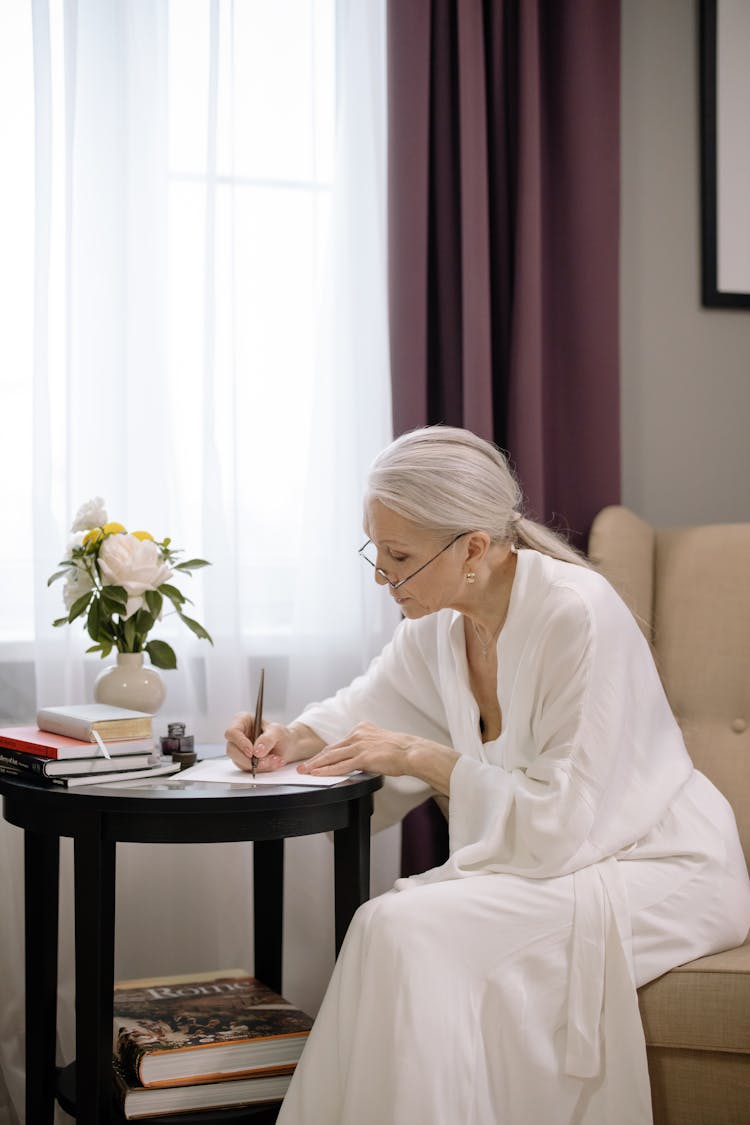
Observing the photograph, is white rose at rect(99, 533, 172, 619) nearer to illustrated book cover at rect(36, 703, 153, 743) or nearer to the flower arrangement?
the flower arrangement

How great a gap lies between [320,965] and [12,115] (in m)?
1.79

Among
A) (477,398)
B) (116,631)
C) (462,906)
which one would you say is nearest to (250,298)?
(477,398)

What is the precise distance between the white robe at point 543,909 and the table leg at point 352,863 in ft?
0.37

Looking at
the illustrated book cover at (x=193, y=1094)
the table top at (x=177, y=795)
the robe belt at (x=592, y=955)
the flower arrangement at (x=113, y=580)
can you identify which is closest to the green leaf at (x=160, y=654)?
the flower arrangement at (x=113, y=580)

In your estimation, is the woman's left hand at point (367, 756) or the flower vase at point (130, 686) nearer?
the woman's left hand at point (367, 756)

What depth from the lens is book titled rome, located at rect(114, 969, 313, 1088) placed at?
1.60m

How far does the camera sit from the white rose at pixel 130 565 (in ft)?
5.88

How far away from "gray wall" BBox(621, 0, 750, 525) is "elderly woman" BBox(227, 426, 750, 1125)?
2.69 ft

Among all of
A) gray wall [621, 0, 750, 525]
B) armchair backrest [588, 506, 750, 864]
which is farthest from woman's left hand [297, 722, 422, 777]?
gray wall [621, 0, 750, 525]

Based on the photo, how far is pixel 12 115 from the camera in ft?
6.97

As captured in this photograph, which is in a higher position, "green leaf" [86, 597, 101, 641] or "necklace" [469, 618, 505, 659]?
"green leaf" [86, 597, 101, 641]

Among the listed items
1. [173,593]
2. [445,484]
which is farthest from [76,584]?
[445,484]

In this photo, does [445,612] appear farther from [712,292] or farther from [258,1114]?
[712,292]

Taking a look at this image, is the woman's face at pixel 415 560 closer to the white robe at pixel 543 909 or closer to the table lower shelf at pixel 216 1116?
the white robe at pixel 543 909
